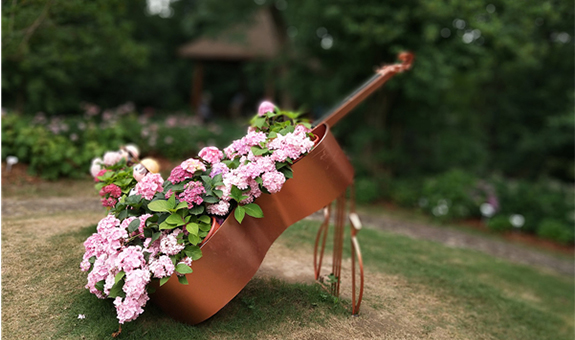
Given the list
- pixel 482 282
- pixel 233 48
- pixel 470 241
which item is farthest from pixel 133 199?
pixel 233 48

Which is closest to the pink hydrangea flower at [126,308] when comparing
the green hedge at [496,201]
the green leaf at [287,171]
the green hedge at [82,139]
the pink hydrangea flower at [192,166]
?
the pink hydrangea flower at [192,166]

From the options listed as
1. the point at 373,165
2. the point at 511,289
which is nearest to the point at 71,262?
the point at 511,289

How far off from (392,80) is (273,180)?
7.31 meters

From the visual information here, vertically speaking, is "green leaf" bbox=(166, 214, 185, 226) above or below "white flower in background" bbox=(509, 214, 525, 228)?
above

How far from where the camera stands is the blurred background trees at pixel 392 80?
29.1 feet

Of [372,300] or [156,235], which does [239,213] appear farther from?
[372,300]

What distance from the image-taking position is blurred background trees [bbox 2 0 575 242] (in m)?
8.87

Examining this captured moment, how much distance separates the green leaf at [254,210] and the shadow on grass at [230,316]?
2.99 ft

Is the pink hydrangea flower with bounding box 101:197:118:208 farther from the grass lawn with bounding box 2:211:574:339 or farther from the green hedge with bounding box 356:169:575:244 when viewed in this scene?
the green hedge with bounding box 356:169:575:244

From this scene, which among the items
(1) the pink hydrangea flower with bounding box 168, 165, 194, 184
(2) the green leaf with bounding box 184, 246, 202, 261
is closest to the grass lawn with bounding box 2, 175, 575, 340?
(2) the green leaf with bounding box 184, 246, 202, 261

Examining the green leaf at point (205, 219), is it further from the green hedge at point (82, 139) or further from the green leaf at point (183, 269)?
the green hedge at point (82, 139)

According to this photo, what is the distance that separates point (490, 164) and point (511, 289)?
36.3ft

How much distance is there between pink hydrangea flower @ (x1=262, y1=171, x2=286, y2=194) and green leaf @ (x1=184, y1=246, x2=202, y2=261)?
2.05 ft

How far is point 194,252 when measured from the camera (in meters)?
3.08
